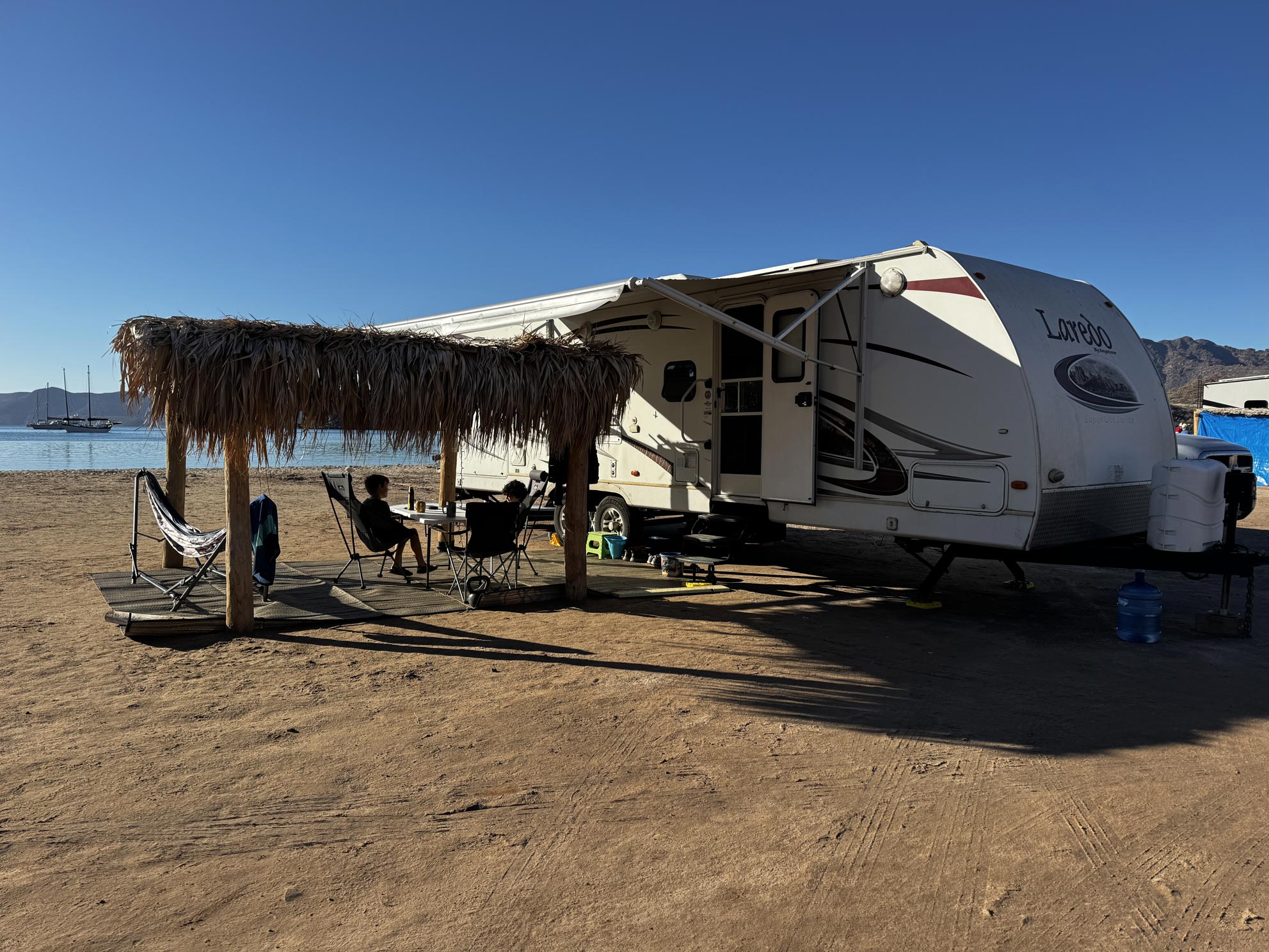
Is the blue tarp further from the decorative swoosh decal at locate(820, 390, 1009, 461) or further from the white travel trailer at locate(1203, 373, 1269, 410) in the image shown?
the decorative swoosh decal at locate(820, 390, 1009, 461)

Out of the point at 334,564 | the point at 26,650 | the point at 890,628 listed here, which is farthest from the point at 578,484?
the point at 26,650

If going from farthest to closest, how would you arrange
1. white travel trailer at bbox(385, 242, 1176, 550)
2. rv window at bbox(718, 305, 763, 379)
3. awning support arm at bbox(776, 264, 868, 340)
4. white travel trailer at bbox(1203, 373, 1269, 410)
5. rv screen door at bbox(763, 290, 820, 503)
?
white travel trailer at bbox(1203, 373, 1269, 410)
rv window at bbox(718, 305, 763, 379)
rv screen door at bbox(763, 290, 820, 503)
awning support arm at bbox(776, 264, 868, 340)
white travel trailer at bbox(385, 242, 1176, 550)

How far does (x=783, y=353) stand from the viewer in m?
7.86

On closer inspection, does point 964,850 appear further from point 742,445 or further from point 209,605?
point 209,605

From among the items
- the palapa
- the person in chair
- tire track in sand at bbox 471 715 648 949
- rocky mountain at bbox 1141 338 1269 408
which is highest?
rocky mountain at bbox 1141 338 1269 408

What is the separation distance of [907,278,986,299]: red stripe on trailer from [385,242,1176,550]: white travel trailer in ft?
0.06

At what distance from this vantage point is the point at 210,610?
636 cm

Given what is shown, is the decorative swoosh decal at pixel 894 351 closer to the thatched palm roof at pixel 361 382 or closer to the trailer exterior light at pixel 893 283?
the trailer exterior light at pixel 893 283

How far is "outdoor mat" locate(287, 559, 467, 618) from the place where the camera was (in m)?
6.90

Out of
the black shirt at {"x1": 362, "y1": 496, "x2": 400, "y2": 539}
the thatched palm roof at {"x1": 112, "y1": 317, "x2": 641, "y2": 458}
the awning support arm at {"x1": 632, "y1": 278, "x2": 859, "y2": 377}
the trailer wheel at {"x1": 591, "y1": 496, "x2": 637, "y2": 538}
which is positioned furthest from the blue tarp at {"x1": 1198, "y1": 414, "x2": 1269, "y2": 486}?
the black shirt at {"x1": 362, "y1": 496, "x2": 400, "y2": 539}

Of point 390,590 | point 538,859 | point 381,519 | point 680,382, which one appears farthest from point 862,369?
point 538,859

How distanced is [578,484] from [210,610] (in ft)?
9.86

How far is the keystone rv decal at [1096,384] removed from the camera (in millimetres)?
6578

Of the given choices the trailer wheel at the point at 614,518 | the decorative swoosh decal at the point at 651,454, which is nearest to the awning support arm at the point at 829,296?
the decorative swoosh decal at the point at 651,454
